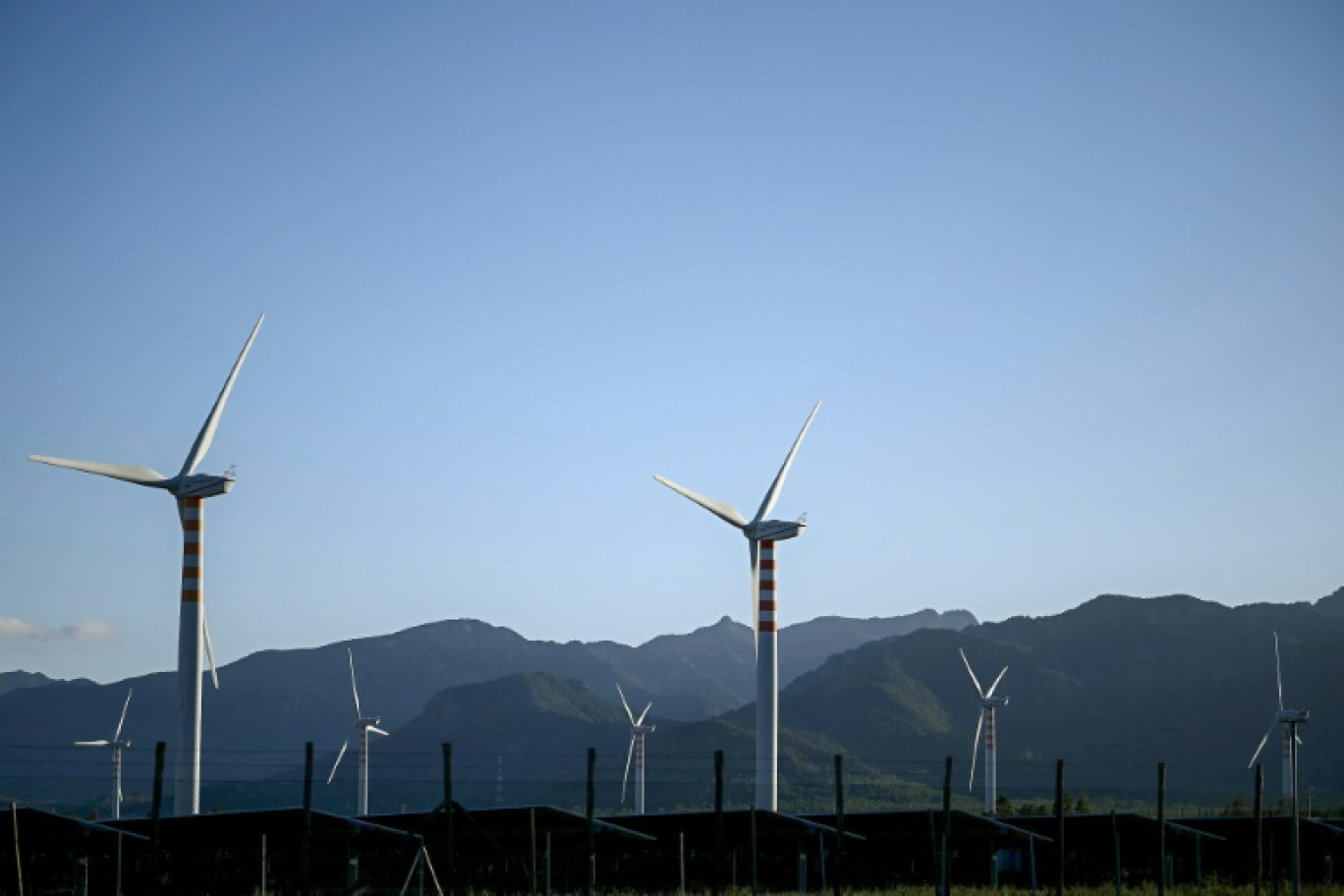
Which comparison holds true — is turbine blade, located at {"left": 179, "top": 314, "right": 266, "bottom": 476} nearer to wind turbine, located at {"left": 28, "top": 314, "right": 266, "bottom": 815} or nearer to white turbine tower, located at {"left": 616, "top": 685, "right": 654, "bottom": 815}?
wind turbine, located at {"left": 28, "top": 314, "right": 266, "bottom": 815}

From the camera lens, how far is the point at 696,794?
192125 millimetres

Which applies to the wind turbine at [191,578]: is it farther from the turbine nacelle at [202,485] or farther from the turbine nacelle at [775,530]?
A: the turbine nacelle at [775,530]

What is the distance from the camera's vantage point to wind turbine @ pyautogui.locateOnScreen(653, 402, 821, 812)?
205 feet

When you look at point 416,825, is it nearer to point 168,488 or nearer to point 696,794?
point 168,488

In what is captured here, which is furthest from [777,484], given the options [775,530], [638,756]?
[638,756]

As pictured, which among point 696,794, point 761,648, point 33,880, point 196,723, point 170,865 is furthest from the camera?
point 696,794

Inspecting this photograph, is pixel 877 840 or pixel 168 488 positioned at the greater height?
pixel 168 488

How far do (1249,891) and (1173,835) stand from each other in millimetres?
10968

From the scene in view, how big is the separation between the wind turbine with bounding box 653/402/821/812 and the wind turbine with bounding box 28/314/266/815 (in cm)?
1718

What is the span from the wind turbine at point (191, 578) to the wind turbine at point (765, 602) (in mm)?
17180

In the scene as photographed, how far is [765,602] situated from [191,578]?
21326 mm

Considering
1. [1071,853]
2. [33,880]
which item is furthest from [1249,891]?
[33,880]

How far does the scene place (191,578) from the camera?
184 ft

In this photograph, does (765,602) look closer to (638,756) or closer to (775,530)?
(775,530)
